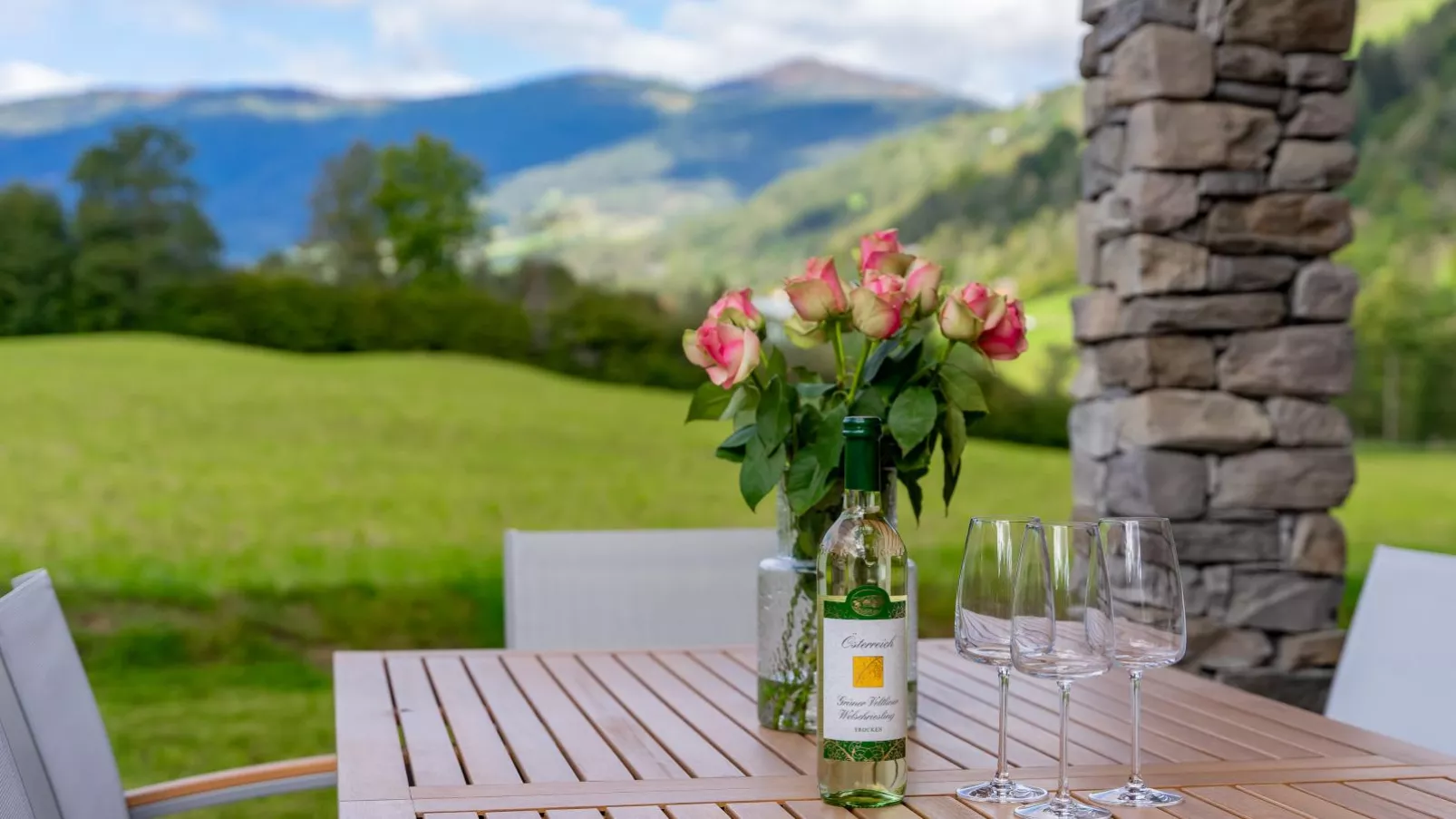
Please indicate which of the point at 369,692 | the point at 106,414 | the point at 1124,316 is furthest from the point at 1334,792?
the point at 106,414

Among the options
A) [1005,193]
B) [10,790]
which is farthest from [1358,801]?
[1005,193]

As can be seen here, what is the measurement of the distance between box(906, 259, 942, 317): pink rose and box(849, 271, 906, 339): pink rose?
0.12 ft

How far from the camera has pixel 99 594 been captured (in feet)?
20.7

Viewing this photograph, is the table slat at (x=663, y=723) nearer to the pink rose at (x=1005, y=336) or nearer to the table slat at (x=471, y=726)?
the table slat at (x=471, y=726)

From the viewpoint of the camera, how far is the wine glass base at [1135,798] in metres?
1.22

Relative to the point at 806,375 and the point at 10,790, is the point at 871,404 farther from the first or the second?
the point at 10,790

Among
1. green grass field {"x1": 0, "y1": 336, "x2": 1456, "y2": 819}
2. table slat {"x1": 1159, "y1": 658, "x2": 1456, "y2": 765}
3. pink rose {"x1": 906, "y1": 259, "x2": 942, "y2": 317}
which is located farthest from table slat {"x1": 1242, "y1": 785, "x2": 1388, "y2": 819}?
green grass field {"x1": 0, "y1": 336, "x2": 1456, "y2": 819}

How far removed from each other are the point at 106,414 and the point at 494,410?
2.03 m

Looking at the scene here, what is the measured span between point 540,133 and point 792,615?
7371 mm

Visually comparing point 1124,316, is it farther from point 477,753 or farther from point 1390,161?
Answer: point 1390,161

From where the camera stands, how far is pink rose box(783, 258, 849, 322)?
1.42 m

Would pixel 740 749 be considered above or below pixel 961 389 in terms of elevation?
below

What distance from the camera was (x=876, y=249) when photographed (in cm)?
147

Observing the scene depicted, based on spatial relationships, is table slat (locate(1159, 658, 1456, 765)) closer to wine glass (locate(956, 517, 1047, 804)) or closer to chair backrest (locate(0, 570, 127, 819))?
wine glass (locate(956, 517, 1047, 804))
